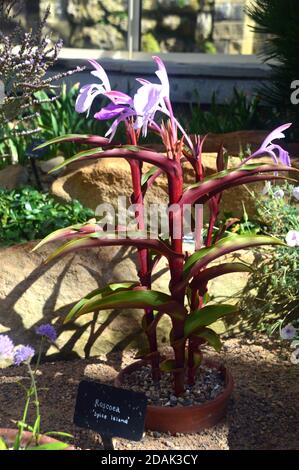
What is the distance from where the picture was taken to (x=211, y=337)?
2879mm

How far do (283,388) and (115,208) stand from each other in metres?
1.44

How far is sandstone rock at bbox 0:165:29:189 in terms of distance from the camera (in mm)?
4742

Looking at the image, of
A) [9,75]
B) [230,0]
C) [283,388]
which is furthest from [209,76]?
[283,388]

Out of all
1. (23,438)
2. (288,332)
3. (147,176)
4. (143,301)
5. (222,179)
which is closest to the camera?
(23,438)

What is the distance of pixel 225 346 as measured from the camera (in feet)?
12.1

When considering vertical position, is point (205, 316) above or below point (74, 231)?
below

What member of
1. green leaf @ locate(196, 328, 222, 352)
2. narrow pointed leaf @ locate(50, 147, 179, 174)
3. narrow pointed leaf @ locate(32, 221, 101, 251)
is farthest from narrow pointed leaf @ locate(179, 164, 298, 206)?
green leaf @ locate(196, 328, 222, 352)

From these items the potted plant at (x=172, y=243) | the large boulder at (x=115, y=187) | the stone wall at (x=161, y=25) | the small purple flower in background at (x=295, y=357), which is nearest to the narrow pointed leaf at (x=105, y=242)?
the potted plant at (x=172, y=243)

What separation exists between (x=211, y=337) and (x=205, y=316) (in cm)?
9

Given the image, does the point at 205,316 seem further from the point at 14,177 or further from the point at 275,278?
the point at 14,177

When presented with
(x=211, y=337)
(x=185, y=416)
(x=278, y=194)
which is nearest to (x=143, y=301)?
(x=211, y=337)

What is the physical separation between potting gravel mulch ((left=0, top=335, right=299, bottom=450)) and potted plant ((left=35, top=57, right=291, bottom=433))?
0.29ft

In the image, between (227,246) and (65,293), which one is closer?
(227,246)

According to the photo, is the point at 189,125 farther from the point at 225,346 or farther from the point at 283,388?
the point at 283,388
